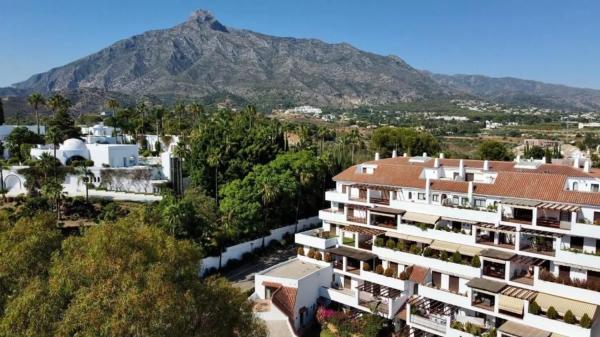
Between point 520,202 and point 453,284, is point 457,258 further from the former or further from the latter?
point 520,202

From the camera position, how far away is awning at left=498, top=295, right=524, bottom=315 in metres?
28.5

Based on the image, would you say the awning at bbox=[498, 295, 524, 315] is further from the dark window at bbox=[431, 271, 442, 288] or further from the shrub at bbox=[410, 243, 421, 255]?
the shrub at bbox=[410, 243, 421, 255]

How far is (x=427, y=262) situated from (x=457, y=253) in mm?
2512

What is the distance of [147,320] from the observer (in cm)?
1461

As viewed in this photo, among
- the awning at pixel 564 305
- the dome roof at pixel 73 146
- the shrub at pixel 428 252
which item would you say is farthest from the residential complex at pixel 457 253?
the dome roof at pixel 73 146

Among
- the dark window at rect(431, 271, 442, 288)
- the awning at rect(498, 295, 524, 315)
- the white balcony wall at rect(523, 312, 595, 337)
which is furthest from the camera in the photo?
the dark window at rect(431, 271, 442, 288)

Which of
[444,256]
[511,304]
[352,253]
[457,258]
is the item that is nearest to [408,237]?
[444,256]

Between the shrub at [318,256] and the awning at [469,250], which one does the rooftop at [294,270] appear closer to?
the shrub at [318,256]

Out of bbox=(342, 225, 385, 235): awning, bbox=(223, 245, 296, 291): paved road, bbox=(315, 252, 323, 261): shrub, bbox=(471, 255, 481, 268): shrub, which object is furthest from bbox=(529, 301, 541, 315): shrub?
bbox=(223, 245, 296, 291): paved road

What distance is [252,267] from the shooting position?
4806 cm

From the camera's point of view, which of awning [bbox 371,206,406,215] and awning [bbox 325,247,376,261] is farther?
awning [bbox 371,206,406,215]

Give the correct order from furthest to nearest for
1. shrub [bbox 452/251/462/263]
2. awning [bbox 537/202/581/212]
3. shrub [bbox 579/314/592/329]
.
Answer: shrub [bbox 452/251/462/263], awning [bbox 537/202/581/212], shrub [bbox 579/314/592/329]

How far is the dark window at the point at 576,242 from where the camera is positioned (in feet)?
98.3

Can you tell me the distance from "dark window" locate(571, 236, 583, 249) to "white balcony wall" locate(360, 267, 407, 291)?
37.3 feet
